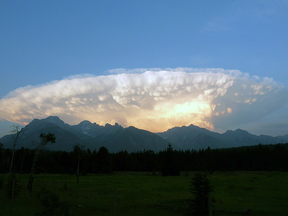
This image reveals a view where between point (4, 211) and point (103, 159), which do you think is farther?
point (103, 159)

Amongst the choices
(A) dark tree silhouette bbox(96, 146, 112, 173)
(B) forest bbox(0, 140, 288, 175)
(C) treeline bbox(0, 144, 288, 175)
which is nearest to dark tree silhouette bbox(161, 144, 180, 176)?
(C) treeline bbox(0, 144, 288, 175)

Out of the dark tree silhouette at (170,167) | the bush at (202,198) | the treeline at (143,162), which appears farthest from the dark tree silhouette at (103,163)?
the bush at (202,198)

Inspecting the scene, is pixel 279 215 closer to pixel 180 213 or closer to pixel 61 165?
pixel 180 213

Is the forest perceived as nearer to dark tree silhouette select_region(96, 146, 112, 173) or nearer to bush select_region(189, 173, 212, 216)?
dark tree silhouette select_region(96, 146, 112, 173)

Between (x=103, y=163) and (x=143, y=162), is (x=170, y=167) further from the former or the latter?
(x=143, y=162)

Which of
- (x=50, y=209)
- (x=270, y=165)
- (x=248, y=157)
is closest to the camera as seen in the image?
(x=50, y=209)

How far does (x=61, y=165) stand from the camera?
4742 inches

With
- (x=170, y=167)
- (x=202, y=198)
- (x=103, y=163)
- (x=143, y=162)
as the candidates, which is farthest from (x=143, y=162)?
(x=202, y=198)

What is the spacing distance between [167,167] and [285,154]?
81179mm

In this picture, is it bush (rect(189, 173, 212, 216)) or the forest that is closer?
bush (rect(189, 173, 212, 216))

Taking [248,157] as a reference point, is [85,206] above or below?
below

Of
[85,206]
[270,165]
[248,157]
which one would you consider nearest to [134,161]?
[248,157]

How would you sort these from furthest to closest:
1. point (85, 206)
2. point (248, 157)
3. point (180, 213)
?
point (248, 157) → point (85, 206) → point (180, 213)

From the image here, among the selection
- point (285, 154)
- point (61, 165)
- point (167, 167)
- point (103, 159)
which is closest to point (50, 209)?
point (167, 167)
